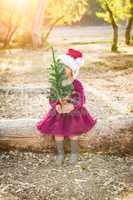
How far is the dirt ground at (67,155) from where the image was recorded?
5445 mm

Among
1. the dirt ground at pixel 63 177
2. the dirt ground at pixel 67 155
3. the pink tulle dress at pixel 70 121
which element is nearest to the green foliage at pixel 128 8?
the dirt ground at pixel 67 155

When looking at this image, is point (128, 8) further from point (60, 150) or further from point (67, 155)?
point (60, 150)

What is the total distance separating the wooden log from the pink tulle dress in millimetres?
103

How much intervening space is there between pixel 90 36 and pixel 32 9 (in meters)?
5.60

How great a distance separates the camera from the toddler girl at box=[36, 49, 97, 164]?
6.03 meters

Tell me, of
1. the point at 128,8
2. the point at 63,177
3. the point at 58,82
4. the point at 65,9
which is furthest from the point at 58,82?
the point at 65,9

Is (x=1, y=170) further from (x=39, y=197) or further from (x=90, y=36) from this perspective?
(x=90, y=36)

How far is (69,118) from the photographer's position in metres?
6.08

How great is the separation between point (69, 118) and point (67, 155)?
460 mm

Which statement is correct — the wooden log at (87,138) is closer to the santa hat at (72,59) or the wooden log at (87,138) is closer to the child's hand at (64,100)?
the child's hand at (64,100)

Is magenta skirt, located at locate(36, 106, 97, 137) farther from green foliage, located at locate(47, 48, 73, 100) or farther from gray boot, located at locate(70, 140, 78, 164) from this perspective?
green foliage, located at locate(47, 48, 73, 100)

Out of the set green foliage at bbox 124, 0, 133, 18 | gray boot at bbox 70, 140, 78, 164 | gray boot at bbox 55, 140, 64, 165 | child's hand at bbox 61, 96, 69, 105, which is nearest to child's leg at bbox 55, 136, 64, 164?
gray boot at bbox 55, 140, 64, 165

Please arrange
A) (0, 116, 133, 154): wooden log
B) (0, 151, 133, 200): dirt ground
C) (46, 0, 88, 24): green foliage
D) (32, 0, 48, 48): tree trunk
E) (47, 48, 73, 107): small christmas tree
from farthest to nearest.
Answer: (46, 0, 88, 24): green foliage, (32, 0, 48, 48): tree trunk, (0, 116, 133, 154): wooden log, (47, 48, 73, 107): small christmas tree, (0, 151, 133, 200): dirt ground

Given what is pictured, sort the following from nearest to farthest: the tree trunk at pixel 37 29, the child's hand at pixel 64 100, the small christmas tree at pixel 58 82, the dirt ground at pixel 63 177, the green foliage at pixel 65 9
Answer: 1. the dirt ground at pixel 63 177
2. the small christmas tree at pixel 58 82
3. the child's hand at pixel 64 100
4. the tree trunk at pixel 37 29
5. the green foliage at pixel 65 9
